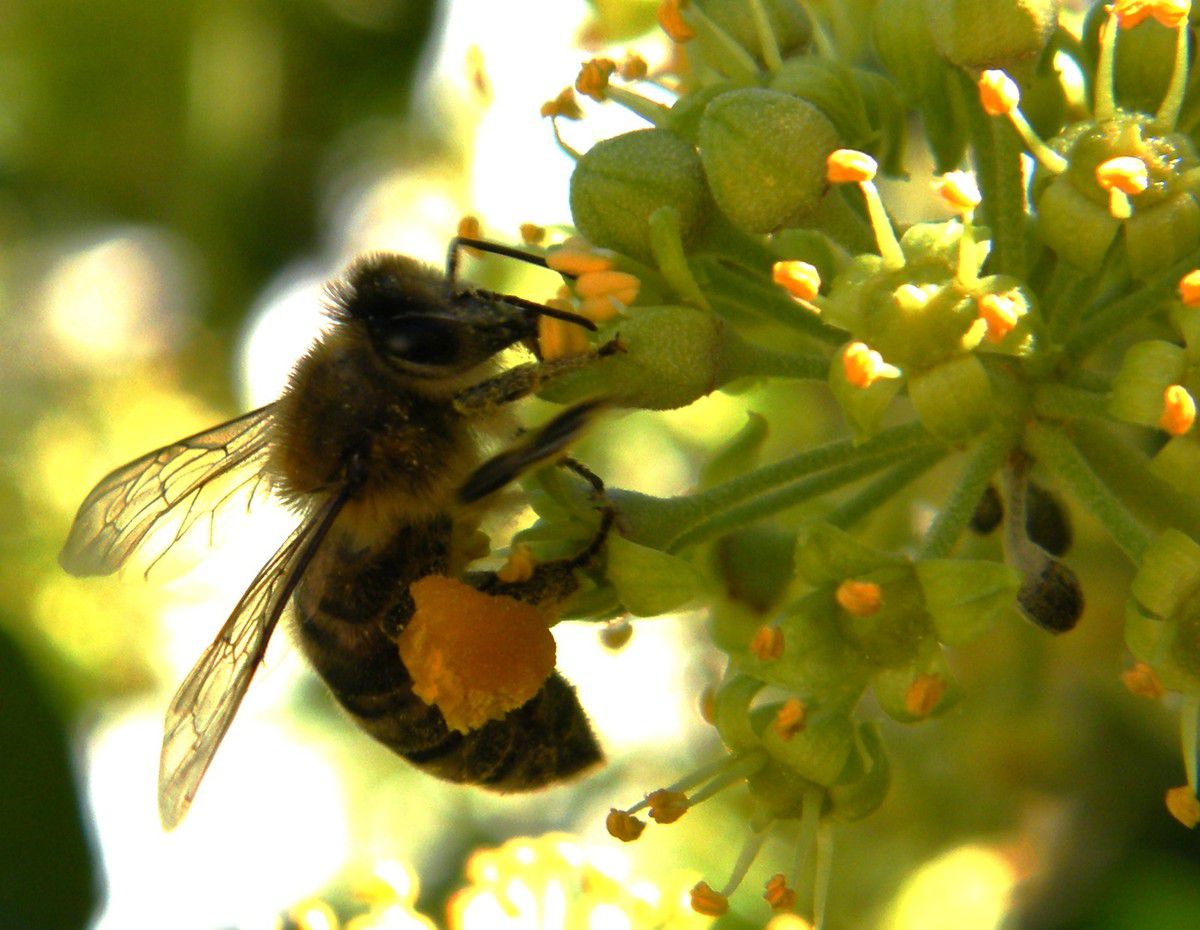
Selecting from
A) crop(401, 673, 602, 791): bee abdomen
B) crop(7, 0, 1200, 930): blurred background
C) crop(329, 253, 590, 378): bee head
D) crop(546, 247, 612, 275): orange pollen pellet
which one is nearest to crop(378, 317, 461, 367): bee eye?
crop(329, 253, 590, 378): bee head

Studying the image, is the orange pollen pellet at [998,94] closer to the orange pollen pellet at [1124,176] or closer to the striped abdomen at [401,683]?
the orange pollen pellet at [1124,176]

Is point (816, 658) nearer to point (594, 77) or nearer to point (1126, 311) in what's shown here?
point (1126, 311)

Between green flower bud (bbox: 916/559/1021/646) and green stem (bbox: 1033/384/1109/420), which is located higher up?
green stem (bbox: 1033/384/1109/420)

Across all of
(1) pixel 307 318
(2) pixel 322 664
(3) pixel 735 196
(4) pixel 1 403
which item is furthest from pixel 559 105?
(4) pixel 1 403

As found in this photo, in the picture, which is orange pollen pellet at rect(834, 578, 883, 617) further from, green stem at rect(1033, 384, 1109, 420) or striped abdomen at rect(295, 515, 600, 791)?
striped abdomen at rect(295, 515, 600, 791)

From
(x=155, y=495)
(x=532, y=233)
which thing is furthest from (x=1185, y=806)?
(x=155, y=495)

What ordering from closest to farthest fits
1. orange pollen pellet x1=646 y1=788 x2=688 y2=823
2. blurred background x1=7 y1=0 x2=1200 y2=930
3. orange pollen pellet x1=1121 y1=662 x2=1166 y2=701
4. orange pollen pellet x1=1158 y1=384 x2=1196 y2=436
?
orange pollen pellet x1=1158 y1=384 x2=1196 y2=436, orange pollen pellet x1=1121 y1=662 x2=1166 y2=701, orange pollen pellet x1=646 y1=788 x2=688 y2=823, blurred background x1=7 y1=0 x2=1200 y2=930

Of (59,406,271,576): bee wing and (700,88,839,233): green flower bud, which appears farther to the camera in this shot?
(59,406,271,576): bee wing

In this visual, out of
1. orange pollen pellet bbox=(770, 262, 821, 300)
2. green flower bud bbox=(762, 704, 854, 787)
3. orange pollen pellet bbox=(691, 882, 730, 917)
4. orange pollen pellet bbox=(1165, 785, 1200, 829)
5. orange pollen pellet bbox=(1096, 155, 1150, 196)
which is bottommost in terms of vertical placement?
orange pollen pellet bbox=(691, 882, 730, 917)
